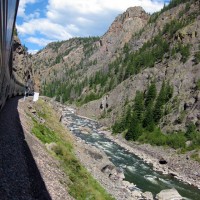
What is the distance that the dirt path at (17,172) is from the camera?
54.1ft

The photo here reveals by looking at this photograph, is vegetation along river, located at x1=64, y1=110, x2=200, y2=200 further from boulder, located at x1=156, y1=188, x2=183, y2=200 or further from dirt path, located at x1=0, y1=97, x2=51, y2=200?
dirt path, located at x1=0, y1=97, x2=51, y2=200

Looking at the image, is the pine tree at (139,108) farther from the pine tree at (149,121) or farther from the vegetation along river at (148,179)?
the vegetation along river at (148,179)

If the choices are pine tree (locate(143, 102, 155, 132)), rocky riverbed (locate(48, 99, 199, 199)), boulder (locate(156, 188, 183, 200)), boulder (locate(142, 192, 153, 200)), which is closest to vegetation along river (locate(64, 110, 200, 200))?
boulder (locate(156, 188, 183, 200))

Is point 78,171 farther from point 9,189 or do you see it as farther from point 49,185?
point 9,189

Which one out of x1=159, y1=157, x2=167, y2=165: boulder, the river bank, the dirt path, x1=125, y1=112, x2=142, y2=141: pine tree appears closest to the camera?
the dirt path

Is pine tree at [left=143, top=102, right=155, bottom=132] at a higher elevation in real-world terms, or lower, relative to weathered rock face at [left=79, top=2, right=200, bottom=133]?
lower

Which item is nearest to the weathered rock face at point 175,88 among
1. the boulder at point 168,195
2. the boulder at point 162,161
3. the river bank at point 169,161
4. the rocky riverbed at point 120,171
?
the river bank at point 169,161

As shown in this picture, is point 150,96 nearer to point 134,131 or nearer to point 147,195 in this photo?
point 134,131

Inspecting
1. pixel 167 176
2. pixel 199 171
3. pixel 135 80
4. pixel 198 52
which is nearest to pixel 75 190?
pixel 167 176

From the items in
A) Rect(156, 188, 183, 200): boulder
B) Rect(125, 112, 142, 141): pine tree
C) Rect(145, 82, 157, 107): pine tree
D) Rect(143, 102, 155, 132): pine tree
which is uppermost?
Rect(145, 82, 157, 107): pine tree

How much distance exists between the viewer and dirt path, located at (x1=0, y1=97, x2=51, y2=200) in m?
16.5

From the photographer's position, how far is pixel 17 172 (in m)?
18.6

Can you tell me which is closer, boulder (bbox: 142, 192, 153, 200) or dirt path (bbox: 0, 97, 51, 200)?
dirt path (bbox: 0, 97, 51, 200)

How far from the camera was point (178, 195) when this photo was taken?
45.1 meters
